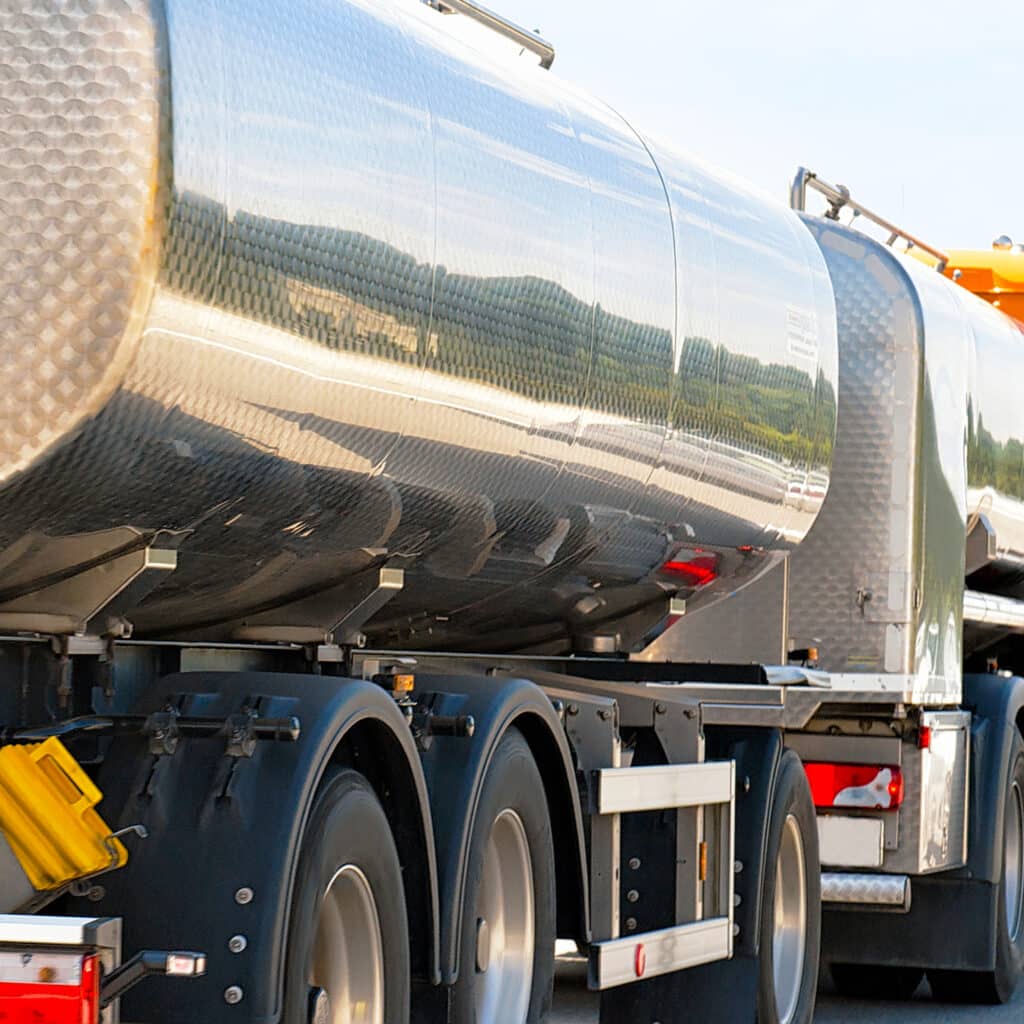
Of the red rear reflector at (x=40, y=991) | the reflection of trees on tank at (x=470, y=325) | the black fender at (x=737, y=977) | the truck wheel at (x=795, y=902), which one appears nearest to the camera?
the red rear reflector at (x=40, y=991)

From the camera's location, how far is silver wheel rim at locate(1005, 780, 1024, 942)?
1215cm

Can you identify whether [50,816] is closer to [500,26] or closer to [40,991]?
[40,991]

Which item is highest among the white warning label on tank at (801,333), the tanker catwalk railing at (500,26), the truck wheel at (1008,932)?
the tanker catwalk railing at (500,26)

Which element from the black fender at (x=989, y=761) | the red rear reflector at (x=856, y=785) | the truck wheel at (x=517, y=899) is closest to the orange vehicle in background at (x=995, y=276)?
the black fender at (x=989, y=761)

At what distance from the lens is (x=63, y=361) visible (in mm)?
4465

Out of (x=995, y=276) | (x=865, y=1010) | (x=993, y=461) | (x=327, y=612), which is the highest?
(x=995, y=276)

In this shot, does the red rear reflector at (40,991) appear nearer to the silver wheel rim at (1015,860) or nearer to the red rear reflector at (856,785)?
the red rear reflector at (856,785)

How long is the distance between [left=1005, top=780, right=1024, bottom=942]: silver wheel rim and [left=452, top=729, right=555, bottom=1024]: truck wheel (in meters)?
5.53

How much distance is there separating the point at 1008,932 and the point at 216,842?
289 inches

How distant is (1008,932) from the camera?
38.5 feet

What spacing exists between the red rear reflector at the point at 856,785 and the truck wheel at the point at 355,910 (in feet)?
16.2

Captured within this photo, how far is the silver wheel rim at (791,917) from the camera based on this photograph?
9703mm

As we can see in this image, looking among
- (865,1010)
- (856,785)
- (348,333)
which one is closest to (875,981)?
(865,1010)

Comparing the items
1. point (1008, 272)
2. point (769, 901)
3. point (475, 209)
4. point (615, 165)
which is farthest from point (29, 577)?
point (1008, 272)
